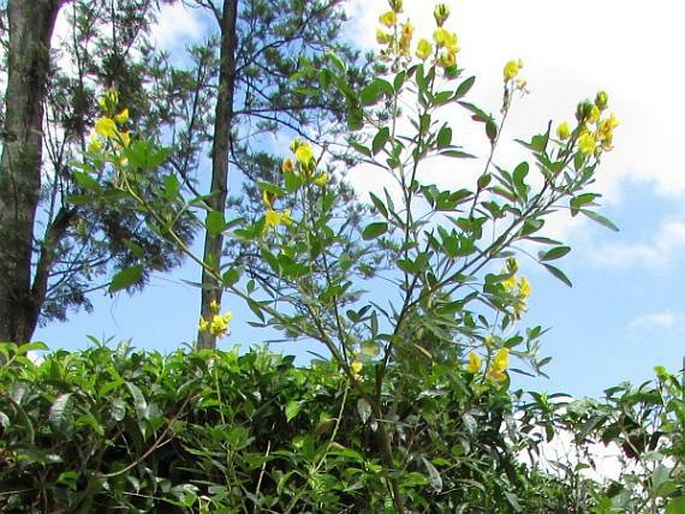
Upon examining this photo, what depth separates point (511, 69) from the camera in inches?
51.1

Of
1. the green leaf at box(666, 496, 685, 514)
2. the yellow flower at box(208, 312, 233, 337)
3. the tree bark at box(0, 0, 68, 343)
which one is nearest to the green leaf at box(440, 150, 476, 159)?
the yellow flower at box(208, 312, 233, 337)

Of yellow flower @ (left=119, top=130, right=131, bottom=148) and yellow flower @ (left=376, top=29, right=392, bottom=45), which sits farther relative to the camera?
yellow flower @ (left=376, top=29, right=392, bottom=45)

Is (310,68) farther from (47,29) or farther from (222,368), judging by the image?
(47,29)

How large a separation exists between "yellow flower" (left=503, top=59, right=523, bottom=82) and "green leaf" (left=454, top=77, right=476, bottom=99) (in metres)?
0.10

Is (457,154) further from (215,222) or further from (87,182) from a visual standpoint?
(87,182)

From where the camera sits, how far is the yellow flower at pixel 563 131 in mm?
1257

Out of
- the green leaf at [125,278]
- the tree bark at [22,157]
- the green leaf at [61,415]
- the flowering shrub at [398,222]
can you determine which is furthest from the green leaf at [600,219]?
the tree bark at [22,157]

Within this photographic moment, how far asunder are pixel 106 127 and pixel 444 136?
515 mm

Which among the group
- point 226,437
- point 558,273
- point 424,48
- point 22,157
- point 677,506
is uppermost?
point 22,157

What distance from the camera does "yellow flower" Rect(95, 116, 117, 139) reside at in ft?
3.93

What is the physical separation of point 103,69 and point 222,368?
13.2 feet

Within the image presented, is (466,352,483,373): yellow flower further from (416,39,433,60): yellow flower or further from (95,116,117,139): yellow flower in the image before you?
(95,116,117,139): yellow flower

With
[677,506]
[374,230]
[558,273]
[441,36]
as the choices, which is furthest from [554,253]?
[677,506]

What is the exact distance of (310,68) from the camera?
1251mm
